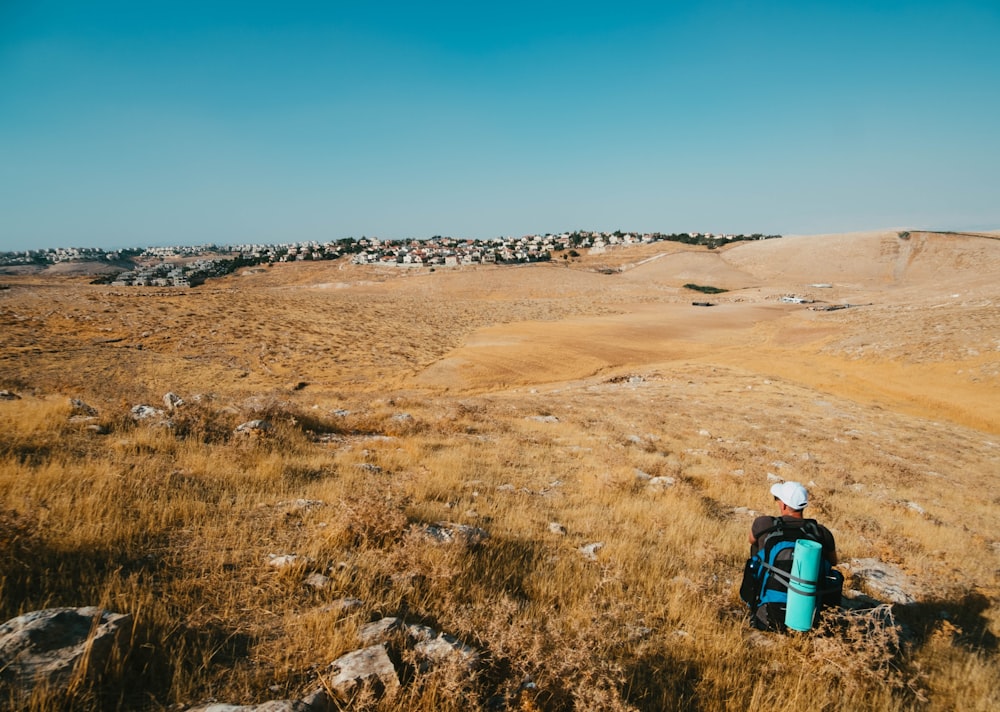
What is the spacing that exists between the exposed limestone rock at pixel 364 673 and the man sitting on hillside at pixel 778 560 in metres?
3.73

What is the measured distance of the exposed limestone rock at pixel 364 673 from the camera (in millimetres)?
2834

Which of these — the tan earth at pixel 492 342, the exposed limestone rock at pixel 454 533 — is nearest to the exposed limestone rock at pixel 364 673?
the exposed limestone rock at pixel 454 533

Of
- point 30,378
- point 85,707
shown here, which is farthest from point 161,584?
point 30,378

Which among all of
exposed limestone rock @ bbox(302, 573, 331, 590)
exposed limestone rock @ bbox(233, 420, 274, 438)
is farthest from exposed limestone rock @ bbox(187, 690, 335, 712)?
exposed limestone rock @ bbox(233, 420, 274, 438)

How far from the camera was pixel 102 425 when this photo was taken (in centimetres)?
779

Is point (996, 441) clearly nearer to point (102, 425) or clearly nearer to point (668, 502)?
point (668, 502)

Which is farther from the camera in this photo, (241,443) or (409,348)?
(409,348)

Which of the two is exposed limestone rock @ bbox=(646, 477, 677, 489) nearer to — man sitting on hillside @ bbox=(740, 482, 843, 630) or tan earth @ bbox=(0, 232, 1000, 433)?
man sitting on hillside @ bbox=(740, 482, 843, 630)

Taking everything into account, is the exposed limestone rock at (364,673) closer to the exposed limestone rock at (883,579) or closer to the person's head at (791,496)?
the person's head at (791,496)

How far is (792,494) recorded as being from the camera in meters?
4.82

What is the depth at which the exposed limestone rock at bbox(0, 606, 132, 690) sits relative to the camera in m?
2.50

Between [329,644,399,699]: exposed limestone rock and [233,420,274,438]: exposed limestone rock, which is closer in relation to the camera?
[329,644,399,699]: exposed limestone rock

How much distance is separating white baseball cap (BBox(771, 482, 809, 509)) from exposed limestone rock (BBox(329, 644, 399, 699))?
412 cm

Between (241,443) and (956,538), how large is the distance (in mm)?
12877
